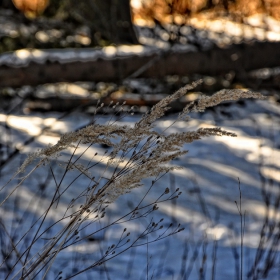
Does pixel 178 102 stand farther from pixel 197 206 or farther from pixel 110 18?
pixel 197 206

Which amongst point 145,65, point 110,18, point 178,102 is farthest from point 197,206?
point 110,18

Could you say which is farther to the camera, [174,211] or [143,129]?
[174,211]

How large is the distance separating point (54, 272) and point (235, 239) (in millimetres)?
1018

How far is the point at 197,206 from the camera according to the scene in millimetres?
3762

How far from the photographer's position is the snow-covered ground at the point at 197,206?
2.81 meters

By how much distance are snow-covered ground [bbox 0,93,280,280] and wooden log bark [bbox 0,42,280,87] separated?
527 millimetres

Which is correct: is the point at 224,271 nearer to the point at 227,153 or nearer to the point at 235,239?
the point at 235,239

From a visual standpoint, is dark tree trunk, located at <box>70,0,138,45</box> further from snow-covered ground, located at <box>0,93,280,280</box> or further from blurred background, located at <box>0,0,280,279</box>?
snow-covered ground, located at <box>0,93,280,280</box>

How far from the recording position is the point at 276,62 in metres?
5.84

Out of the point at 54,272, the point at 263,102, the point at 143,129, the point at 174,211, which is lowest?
the point at 263,102

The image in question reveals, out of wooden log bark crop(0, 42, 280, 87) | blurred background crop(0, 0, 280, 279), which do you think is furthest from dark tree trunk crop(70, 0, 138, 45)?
wooden log bark crop(0, 42, 280, 87)

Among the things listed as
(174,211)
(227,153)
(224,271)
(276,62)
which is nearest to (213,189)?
(174,211)

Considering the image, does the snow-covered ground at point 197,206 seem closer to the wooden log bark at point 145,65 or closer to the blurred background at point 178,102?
the blurred background at point 178,102

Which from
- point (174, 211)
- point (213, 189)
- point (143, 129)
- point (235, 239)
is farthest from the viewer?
point (213, 189)
